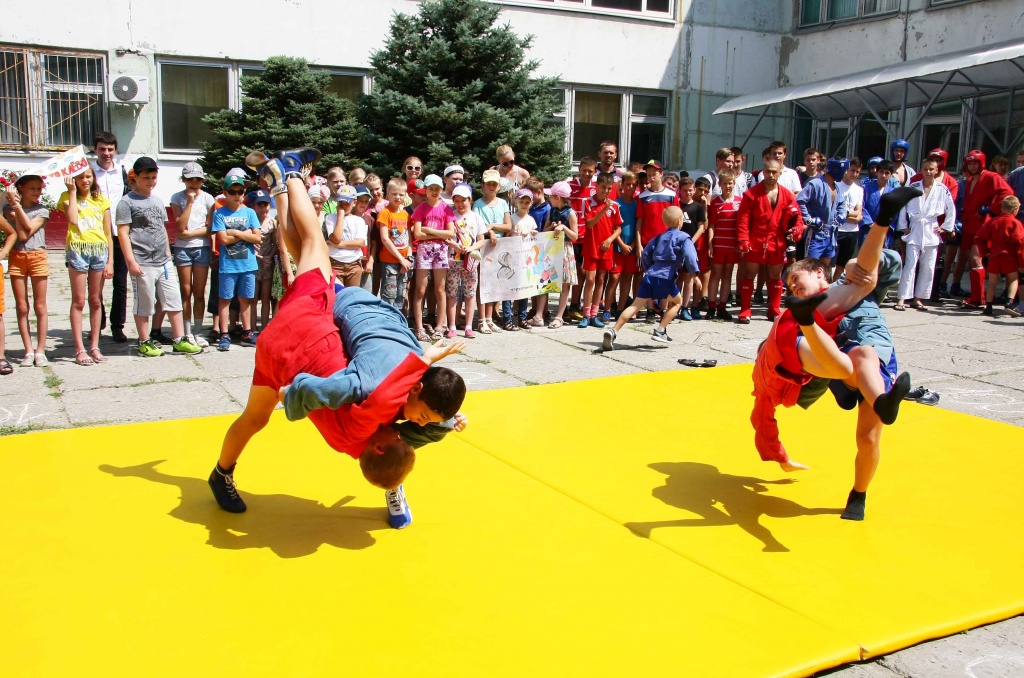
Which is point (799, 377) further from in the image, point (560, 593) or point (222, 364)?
point (222, 364)

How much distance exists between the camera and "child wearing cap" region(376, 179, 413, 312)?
9.48 metres

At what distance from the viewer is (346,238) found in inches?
360

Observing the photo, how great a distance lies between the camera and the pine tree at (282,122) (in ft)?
48.5

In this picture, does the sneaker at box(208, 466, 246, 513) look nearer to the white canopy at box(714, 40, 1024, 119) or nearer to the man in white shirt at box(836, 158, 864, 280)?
the man in white shirt at box(836, 158, 864, 280)

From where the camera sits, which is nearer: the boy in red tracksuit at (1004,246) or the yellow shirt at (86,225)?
the yellow shirt at (86,225)

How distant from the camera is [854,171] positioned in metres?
11.7

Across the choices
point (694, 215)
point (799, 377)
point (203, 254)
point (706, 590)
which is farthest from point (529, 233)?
point (706, 590)

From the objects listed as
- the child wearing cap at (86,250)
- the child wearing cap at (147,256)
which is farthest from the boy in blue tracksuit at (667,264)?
the child wearing cap at (86,250)

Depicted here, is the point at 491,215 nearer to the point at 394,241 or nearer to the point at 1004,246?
the point at 394,241

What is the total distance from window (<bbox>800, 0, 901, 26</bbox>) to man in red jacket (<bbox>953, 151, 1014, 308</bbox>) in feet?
26.1

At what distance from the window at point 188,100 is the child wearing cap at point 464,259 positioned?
8758mm

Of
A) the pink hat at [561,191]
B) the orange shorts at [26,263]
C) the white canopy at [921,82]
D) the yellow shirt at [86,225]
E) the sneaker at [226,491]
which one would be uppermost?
the white canopy at [921,82]

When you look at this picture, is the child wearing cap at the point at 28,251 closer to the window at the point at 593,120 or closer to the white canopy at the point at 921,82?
the white canopy at the point at 921,82

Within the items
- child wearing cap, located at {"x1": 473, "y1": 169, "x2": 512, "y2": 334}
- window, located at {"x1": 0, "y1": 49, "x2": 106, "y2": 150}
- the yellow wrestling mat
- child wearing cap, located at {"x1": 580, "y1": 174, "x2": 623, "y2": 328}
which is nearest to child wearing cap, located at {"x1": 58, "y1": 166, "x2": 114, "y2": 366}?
the yellow wrestling mat
